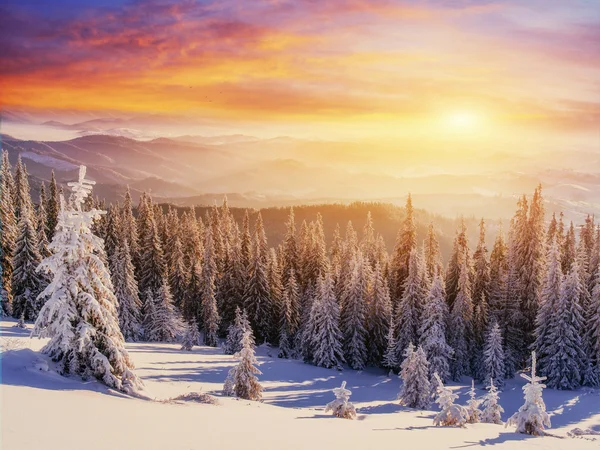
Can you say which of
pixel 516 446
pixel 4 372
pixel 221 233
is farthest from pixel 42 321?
pixel 221 233

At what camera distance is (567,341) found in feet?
140

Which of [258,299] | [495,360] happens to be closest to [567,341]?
[495,360]

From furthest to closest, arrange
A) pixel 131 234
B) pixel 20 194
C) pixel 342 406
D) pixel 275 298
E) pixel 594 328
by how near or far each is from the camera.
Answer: pixel 131 234 < pixel 20 194 < pixel 275 298 < pixel 594 328 < pixel 342 406

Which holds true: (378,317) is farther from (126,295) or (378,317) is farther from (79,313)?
(79,313)

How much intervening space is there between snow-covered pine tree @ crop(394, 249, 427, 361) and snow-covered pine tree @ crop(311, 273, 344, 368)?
6.14 metres

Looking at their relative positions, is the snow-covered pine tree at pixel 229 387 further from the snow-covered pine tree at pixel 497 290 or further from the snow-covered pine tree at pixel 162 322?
the snow-covered pine tree at pixel 497 290

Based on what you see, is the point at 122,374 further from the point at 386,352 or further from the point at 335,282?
the point at 335,282

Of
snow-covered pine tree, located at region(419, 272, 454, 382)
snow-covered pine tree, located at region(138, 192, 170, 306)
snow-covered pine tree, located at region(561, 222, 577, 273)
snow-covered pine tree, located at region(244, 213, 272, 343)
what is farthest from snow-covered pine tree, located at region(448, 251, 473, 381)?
snow-covered pine tree, located at region(138, 192, 170, 306)

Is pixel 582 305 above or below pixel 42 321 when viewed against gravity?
below

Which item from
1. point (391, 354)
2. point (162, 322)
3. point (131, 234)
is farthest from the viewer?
point (131, 234)

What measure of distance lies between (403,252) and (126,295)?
105 ft

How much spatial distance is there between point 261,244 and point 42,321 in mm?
46703

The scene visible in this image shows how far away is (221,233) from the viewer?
79312 millimetres

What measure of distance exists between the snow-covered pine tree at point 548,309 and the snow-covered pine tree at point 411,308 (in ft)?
36.8
